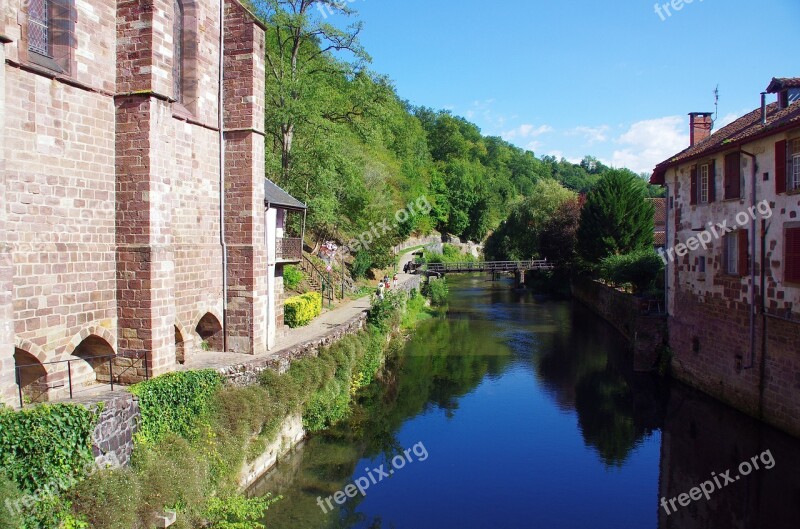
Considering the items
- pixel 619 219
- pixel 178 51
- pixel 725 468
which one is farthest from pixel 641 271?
pixel 178 51

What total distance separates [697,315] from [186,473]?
15.9m

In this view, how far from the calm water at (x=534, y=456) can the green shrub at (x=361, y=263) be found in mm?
12112

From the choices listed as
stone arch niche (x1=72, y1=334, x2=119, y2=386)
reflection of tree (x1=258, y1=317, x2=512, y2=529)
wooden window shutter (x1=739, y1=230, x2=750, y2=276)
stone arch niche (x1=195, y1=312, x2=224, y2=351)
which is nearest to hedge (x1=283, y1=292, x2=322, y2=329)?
reflection of tree (x1=258, y1=317, x2=512, y2=529)

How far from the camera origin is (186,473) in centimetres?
916

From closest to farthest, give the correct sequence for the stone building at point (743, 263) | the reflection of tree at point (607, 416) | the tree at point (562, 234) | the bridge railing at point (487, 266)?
the stone building at point (743, 263), the reflection of tree at point (607, 416), the tree at point (562, 234), the bridge railing at point (487, 266)

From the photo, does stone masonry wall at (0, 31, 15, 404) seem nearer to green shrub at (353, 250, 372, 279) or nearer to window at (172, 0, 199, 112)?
window at (172, 0, 199, 112)

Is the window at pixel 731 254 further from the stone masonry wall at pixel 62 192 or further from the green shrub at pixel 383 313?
the stone masonry wall at pixel 62 192

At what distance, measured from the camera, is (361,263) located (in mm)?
34219

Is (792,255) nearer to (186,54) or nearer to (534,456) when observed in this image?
(534,456)

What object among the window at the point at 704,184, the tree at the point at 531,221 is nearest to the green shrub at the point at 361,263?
the tree at the point at 531,221

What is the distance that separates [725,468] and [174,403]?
463 inches

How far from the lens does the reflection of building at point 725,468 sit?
444 inches

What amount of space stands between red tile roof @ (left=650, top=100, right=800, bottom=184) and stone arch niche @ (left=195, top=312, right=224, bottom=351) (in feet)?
47.4

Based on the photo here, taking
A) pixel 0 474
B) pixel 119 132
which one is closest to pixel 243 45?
pixel 119 132
